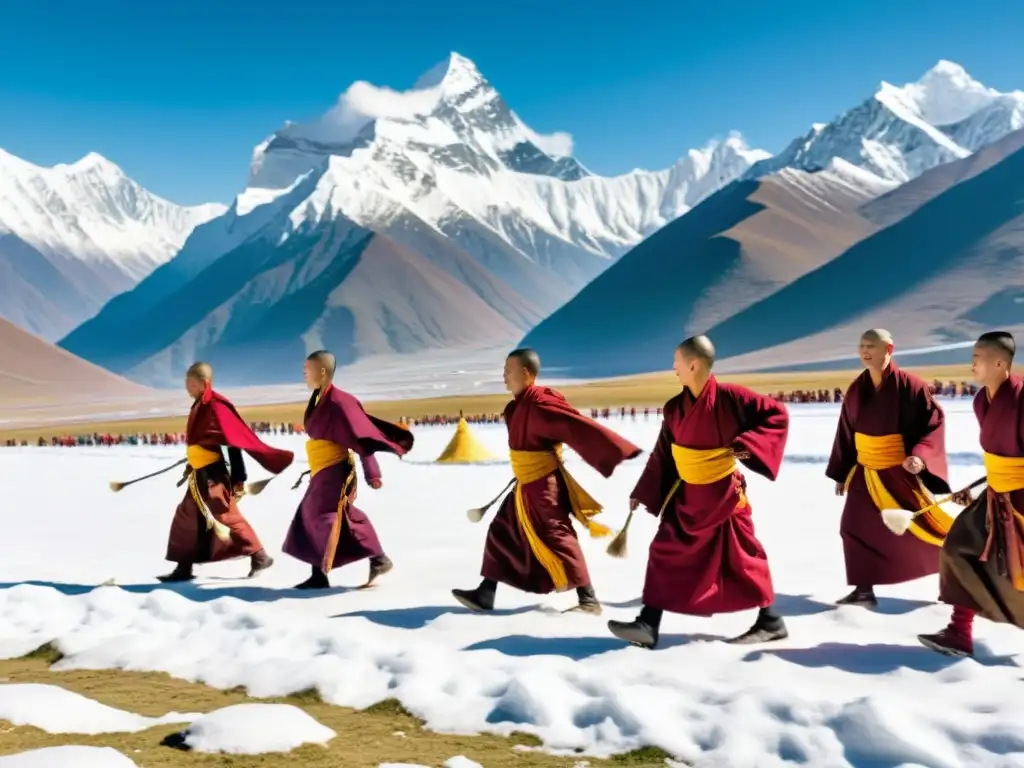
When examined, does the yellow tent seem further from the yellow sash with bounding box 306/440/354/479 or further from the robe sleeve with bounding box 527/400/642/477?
the robe sleeve with bounding box 527/400/642/477

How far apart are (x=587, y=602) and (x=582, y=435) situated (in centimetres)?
126

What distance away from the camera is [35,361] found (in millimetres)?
138250

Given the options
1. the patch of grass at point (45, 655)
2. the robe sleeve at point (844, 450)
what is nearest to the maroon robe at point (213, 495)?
the patch of grass at point (45, 655)

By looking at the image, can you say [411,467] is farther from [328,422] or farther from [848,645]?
[848,645]

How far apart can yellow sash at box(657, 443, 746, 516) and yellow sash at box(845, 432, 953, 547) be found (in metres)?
1.48

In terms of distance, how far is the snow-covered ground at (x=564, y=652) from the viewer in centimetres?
516

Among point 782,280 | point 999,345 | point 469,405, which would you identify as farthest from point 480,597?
point 782,280

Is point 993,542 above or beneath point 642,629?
above

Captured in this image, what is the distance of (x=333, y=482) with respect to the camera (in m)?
9.17

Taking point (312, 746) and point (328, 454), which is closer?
point (312, 746)

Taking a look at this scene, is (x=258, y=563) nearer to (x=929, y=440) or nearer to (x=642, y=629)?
(x=642, y=629)

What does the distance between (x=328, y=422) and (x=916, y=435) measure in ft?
15.5

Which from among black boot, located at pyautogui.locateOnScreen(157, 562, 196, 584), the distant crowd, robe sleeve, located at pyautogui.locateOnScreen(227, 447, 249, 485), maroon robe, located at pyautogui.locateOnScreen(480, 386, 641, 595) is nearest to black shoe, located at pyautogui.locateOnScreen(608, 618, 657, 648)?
maroon robe, located at pyautogui.locateOnScreen(480, 386, 641, 595)

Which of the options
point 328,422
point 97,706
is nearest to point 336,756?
point 97,706
